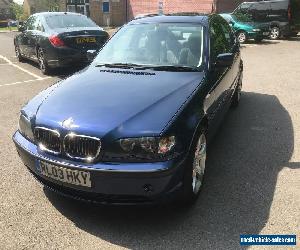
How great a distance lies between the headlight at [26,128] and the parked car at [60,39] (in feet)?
19.2

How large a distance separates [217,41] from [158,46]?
878 mm

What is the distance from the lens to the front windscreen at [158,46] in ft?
14.2

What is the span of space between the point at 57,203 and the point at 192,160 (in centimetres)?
140

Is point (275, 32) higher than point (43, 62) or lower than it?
higher

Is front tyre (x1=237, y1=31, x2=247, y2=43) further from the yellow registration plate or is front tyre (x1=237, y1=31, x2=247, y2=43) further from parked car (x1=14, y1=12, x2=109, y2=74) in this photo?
the yellow registration plate

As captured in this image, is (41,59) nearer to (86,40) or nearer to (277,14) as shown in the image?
(86,40)

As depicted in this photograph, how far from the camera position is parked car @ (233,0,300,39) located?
1869 cm

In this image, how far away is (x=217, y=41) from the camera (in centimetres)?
489

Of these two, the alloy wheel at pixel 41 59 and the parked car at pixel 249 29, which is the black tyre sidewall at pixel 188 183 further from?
the parked car at pixel 249 29

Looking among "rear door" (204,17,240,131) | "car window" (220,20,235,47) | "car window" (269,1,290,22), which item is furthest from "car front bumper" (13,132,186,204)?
"car window" (269,1,290,22)

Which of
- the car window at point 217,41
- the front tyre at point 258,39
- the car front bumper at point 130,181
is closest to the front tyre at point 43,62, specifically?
the car window at point 217,41

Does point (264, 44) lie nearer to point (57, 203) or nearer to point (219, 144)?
point (219, 144)

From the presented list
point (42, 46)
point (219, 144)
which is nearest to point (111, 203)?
point (219, 144)

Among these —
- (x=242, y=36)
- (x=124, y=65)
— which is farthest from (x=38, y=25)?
(x=242, y=36)
